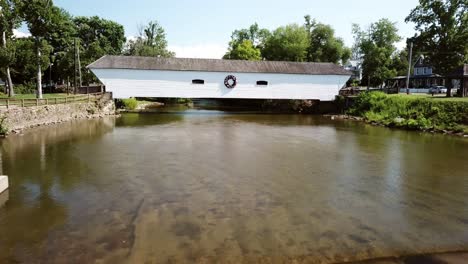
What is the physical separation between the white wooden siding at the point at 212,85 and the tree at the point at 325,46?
56.7 feet

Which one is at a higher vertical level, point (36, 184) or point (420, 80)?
point (420, 80)

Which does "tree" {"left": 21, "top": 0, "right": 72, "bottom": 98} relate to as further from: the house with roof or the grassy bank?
the house with roof

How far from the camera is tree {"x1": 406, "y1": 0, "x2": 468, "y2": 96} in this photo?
80.5 feet

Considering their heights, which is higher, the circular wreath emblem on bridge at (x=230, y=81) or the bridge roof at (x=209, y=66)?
the bridge roof at (x=209, y=66)

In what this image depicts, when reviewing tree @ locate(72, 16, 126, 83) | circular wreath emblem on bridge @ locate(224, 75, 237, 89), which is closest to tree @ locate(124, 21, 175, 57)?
tree @ locate(72, 16, 126, 83)

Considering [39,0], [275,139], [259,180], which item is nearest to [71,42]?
[39,0]

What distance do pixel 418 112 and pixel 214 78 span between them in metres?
14.2

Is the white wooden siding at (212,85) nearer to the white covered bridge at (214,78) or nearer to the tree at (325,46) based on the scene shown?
the white covered bridge at (214,78)

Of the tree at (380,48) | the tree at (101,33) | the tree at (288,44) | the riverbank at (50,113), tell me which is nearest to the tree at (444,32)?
the tree at (380,48)

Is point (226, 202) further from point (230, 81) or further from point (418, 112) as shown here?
point (230, 81)

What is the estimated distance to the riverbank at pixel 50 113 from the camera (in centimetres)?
1630

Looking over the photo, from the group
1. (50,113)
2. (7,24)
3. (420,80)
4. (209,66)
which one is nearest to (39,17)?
(7,24)

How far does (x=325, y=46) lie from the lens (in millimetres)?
46844

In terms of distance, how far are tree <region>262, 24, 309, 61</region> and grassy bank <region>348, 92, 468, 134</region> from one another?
63.7ft
